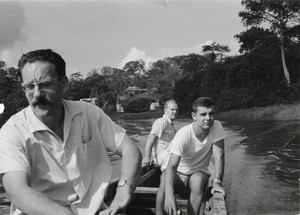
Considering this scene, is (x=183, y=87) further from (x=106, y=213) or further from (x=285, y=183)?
(x=106, y=213)

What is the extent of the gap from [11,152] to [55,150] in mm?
220

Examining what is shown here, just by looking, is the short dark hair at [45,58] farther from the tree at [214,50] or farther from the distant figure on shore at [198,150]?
the tree at [214,50]

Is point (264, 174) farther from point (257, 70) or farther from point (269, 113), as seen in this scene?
point (257, 70)

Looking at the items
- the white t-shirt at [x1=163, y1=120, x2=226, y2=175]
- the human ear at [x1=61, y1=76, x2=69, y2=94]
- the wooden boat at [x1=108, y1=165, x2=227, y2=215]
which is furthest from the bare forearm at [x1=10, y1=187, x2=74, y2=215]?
the white t-shirt at [x1=163, y1=120, x2=226, y2=175]

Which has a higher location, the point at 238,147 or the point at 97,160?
the point at 97,160

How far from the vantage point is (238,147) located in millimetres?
14367

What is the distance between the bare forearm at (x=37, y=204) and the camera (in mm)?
1732

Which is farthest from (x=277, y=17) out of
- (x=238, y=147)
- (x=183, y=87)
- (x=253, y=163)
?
(x=253, y=163)

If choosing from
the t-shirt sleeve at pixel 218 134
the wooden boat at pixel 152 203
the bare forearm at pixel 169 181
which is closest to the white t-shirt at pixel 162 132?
the wooden boat at pixel 152 203

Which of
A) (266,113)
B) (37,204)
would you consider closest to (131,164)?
(37,204)

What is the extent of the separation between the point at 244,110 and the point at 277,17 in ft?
23.0

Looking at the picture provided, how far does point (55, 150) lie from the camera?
1.94m

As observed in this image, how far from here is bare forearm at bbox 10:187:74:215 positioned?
68.2 inches

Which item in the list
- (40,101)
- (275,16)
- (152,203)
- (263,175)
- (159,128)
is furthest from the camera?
(275,16)
